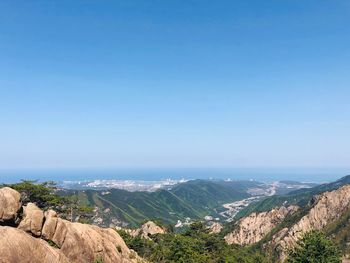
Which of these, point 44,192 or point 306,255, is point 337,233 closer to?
point 306,255

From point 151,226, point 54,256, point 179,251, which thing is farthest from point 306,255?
point 151,226

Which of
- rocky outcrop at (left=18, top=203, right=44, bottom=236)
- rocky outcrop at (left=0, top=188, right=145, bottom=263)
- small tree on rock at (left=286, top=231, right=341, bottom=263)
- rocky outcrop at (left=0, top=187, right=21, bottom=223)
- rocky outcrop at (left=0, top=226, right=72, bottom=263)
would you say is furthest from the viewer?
small tree on rock at (left=286, top=231, right=341, bottom=263)

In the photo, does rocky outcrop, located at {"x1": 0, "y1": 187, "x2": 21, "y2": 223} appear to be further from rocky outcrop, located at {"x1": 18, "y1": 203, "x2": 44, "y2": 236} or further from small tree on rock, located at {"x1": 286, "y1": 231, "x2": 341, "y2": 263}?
small tree on rock, located at {"x1": 286, "y1": 231, "x2": 341, "y2": 263}

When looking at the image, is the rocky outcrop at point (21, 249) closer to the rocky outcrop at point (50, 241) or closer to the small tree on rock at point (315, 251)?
the rocky outcrop at point (50, 241)

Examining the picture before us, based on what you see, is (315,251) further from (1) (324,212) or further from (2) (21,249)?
(1) (324,212)

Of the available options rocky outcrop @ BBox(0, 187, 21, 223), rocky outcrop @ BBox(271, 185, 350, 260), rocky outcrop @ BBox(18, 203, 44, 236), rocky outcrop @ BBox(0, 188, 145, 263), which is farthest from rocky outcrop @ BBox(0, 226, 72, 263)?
rocky outcrop @ BBox(271, 185, 350, 260)

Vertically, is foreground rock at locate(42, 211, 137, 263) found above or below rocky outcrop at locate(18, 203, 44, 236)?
below

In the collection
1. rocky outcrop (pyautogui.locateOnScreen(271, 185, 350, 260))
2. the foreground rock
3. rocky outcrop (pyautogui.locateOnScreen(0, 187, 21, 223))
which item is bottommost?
rocky outcrop (pyautogui.locateOnScreen(271, 185, 350, 260))
